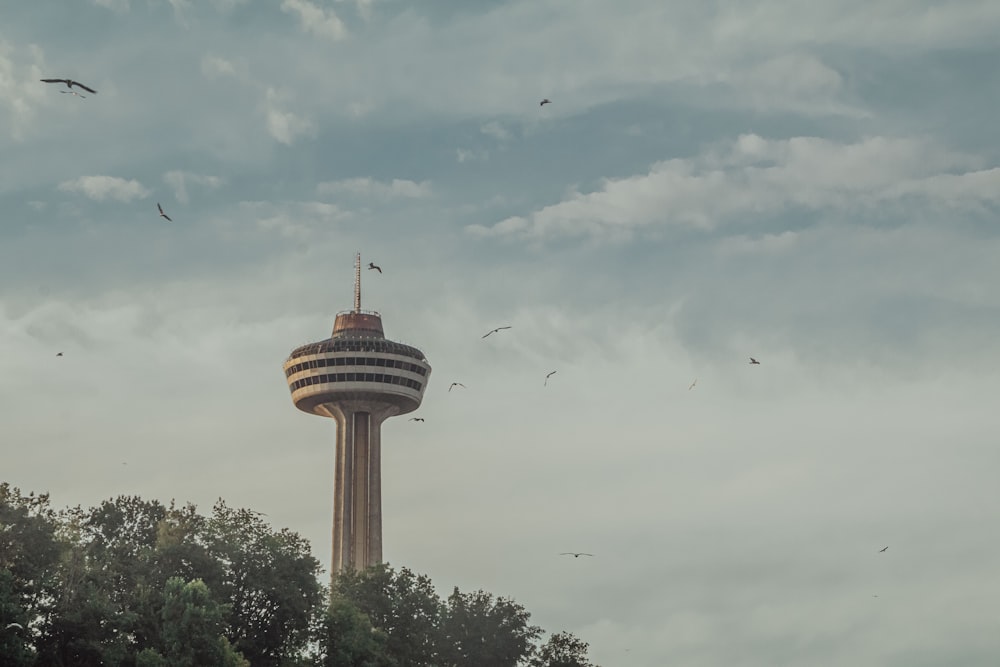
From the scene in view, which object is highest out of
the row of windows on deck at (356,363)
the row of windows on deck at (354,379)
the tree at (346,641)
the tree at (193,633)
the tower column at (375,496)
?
the row of windows on deck at (356,363)

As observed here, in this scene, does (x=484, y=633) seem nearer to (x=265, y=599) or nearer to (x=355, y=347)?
(x=265, y=599)

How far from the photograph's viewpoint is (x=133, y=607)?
89.4 metres

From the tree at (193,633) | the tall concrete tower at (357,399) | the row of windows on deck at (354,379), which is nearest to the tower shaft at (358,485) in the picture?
the tall concrete tower at (357,399)

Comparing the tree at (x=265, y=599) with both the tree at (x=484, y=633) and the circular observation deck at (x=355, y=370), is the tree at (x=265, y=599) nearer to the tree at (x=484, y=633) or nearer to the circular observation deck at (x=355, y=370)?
the tree at (x=484, y=633)

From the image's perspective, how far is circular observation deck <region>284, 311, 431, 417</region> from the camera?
17938cm

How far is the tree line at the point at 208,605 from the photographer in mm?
81188

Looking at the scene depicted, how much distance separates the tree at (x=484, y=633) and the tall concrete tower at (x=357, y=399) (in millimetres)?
55890

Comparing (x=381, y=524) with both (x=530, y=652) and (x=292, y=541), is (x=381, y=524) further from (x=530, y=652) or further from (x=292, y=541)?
(x=292, y=541)

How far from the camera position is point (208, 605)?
85250 mm

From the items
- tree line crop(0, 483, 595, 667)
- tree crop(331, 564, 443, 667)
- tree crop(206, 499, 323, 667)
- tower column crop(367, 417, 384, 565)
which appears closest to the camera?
tree line crop(0, 483, 595, 667)

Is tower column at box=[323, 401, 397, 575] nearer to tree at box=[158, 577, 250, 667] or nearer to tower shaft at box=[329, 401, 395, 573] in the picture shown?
tower shaft at box=[329, 401, 395, 573]

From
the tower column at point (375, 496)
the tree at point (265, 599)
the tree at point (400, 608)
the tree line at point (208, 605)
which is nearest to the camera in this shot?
the tree line at point (208, 605)

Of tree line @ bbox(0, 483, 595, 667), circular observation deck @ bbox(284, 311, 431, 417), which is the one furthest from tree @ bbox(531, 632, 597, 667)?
circular observation deck @ bbox(284, 311, 431, 417)

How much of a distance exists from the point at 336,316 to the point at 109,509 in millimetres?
87028
